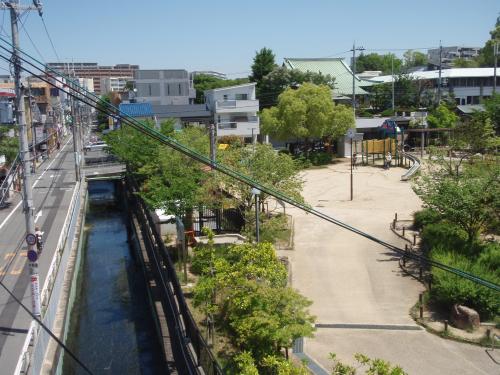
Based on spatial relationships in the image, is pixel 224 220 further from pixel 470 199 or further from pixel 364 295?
pixel 470 199

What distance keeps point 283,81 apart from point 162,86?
25362 mm

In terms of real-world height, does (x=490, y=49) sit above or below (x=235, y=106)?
above

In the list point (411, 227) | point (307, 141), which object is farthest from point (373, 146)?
point (411, 227)

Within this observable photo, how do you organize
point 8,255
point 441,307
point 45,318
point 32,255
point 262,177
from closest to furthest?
point 45,318
point 32,255
point 441,307
point 262,177
point 8,255

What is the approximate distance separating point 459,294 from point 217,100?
Answer: 43649mm

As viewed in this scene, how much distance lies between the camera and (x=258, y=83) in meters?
62.8

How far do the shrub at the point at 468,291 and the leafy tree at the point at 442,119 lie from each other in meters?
35.5

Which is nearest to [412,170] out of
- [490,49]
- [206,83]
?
[490,49]

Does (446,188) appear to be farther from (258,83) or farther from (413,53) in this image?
(413,53)

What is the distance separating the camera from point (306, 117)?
41.2 meters

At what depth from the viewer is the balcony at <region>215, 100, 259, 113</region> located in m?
53.8

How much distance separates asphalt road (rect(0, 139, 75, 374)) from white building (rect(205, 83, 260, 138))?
15.3 metres

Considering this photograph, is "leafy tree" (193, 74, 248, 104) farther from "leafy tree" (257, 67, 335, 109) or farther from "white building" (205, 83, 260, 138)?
"white building" (205, 83, 260, 138)

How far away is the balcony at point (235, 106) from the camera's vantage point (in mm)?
53750
